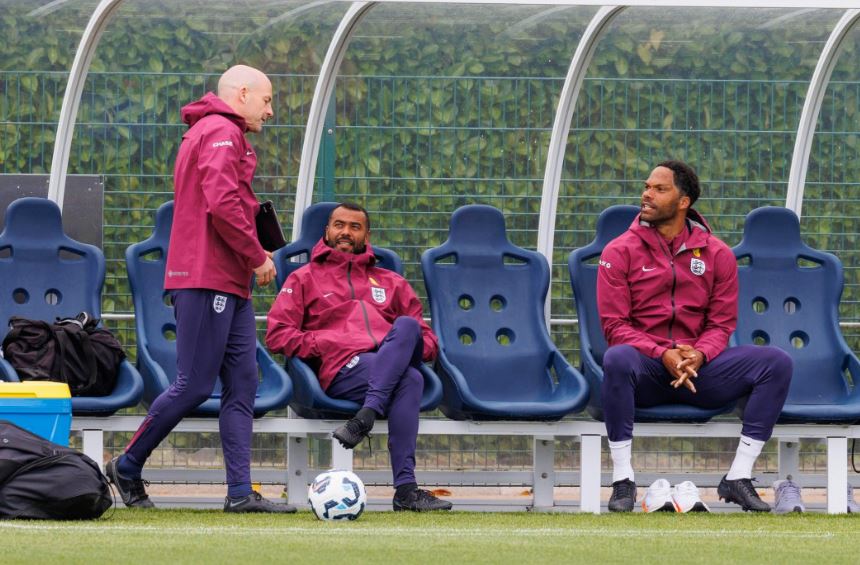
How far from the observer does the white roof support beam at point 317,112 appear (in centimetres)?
830

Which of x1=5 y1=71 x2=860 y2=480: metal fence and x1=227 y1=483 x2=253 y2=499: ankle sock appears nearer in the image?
x1=227 y1=483 x2=253 y2=499: ankle sock

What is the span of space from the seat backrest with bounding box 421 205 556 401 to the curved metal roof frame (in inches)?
12.1

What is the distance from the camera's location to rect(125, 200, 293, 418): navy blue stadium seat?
7.62 meters

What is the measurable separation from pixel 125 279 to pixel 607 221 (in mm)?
2473

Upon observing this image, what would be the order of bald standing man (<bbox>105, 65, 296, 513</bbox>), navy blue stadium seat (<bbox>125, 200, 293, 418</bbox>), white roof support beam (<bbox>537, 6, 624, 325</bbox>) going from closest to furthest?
bald standing man (<bbox>105, 65, 296, 513</bbox>) → navy blue stadium seat (<bbox>125, 200, 293, 418</bbox>) → white roof support beam (<bbox>537, 6, 624, 325</bbox>)

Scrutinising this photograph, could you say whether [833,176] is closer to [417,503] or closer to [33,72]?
[417,503]

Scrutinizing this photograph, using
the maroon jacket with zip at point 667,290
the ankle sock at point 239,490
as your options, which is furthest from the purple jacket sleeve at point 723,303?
the ankle sock at point 239,490

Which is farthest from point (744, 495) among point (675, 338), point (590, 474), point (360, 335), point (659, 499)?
point (360, 335)

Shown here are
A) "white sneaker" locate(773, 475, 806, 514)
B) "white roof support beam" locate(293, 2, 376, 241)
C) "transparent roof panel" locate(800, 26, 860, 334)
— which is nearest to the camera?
"white sneaker" locate(773, 475, 806, 514)

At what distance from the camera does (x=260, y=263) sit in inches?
260

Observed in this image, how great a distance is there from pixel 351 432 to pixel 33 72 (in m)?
2.80

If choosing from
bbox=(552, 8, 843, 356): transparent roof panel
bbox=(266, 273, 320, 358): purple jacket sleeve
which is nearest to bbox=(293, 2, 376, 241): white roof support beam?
bbox=(266, 273, 320, 358): purple jacket sleeve

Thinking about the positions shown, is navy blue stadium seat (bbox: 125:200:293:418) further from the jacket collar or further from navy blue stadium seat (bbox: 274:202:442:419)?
the jacket collar

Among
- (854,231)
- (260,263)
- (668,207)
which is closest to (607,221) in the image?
(668,207)
